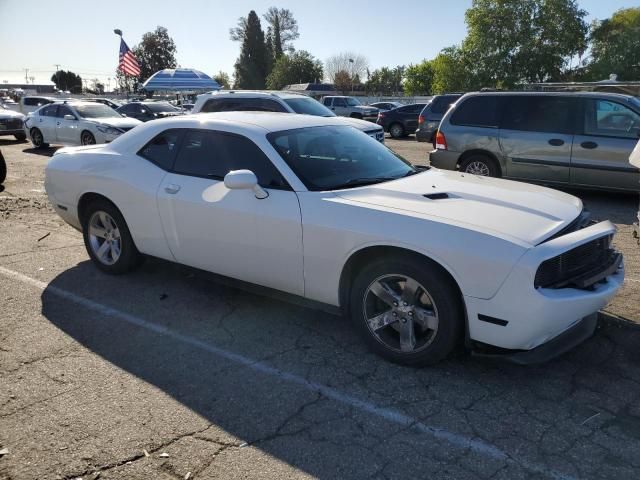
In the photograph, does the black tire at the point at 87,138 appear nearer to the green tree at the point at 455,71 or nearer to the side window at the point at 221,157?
the side window at the point at 221,157

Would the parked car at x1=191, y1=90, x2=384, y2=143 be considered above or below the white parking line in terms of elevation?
above

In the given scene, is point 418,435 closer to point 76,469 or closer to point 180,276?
point 76,469

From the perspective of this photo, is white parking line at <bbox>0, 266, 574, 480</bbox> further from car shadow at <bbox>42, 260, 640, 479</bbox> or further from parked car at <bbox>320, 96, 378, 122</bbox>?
parked car at <bbox>320, 96, 378, 122</bbox>

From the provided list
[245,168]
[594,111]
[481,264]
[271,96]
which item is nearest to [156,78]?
[271,96]

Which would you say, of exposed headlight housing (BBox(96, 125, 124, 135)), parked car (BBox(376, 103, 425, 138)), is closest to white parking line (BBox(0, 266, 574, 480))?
exposed headlight housing (BBox(96, 125, 124, 135))

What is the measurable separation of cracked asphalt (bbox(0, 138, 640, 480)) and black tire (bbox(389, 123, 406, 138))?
1950 centimetres

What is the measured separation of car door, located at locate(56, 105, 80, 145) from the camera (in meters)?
15.3

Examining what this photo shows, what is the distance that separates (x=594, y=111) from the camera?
8305 millimetres

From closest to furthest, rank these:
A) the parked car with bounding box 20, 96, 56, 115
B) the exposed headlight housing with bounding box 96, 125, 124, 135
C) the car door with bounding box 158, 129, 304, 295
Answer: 1. the car door with bounding box 158, 129, 304, 295
2. the exposed headlight housing with bounding box 96, 125, 124, 135
3. the parked car with bounding box 20, 96, 56, 115

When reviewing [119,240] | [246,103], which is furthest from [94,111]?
[119,240]

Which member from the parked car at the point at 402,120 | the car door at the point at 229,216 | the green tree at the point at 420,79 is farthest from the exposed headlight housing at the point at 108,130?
the green tree at the point at 420,79

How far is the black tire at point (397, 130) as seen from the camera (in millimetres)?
23375

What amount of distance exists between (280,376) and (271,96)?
883 centimetres

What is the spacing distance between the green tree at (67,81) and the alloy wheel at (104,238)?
354 ft
